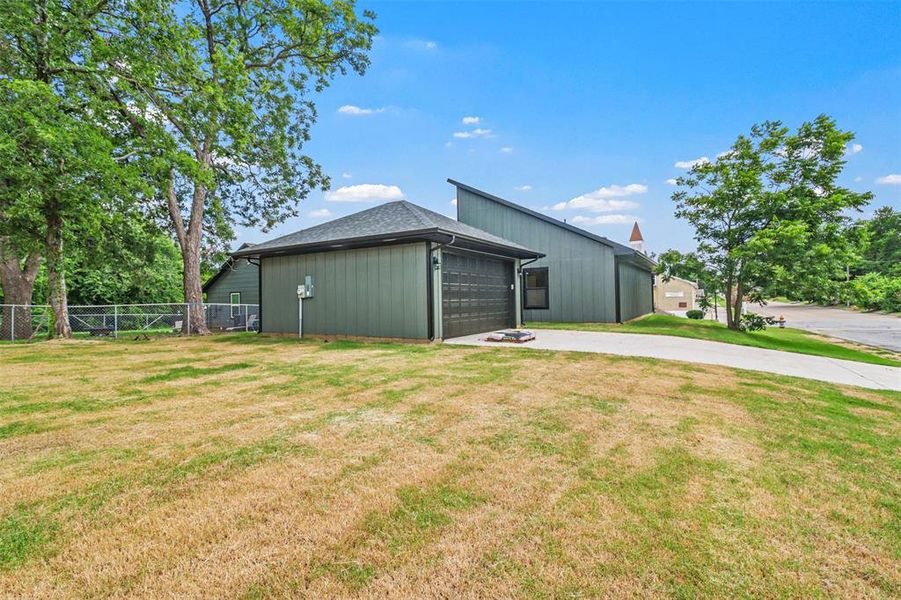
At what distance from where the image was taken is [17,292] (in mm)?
12734

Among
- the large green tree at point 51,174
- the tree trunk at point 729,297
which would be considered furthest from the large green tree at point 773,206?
the large green tree at point 51,174

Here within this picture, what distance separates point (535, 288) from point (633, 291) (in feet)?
17.4

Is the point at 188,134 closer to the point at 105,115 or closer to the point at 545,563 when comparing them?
the point at 105,115

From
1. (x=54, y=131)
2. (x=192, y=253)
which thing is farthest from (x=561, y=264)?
(x=54, y=131)

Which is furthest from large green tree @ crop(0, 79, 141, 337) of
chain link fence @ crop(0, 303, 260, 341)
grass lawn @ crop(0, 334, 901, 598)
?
grass lawn @ crop(0, 334, 901, 598)

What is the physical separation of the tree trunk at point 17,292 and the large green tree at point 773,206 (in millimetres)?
22747

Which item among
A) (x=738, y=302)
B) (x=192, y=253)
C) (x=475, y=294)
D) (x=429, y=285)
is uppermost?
(x=192, y=253)

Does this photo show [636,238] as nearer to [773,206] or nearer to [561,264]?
[773,206]

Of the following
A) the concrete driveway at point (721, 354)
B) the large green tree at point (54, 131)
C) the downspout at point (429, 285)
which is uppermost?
the large green tree at point (54, 131)

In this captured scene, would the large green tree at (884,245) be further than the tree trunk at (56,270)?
Yes

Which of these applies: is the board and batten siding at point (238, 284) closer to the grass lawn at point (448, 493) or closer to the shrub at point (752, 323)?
the grass lawn at point (448, 493)

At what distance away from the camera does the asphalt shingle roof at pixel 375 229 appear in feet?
31.4

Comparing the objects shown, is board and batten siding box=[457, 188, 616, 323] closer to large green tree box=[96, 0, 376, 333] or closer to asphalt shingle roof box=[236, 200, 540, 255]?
asphalt shingle roof box=[236, 200, 540, 255]

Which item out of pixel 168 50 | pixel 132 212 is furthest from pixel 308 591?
pixel 132 212
